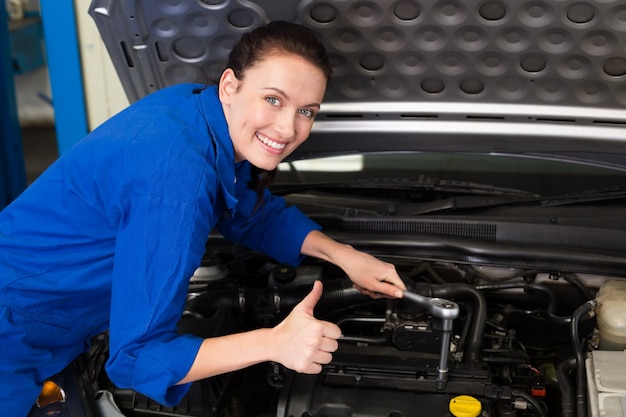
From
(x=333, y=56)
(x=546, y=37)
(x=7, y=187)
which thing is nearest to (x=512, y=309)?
(x=546, y=37)

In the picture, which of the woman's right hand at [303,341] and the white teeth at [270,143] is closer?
the woman's right hand at [303,341]

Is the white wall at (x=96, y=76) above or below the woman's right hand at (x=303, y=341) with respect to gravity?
above

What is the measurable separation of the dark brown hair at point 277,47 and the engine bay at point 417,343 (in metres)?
0.51

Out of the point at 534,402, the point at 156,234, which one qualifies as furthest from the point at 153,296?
the point at 534,402

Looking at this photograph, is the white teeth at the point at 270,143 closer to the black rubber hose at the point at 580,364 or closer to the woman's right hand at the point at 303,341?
the woman's right hand at the point at 303,341

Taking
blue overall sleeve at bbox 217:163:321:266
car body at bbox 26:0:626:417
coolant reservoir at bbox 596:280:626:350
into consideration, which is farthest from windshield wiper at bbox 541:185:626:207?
blue overall sleeve at bbox 217:163:321:266

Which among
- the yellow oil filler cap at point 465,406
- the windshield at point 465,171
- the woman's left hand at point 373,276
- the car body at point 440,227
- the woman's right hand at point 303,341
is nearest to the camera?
the woman's right hand at point 303,341

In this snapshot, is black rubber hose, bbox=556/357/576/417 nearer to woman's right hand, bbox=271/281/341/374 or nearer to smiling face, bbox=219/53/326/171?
woman's right hand, bbox=271/281/341/374

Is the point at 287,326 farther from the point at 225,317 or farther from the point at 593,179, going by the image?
the point at 593,179

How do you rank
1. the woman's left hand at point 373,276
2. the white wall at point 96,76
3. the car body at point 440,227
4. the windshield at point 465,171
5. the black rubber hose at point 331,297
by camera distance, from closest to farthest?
the car body at point 440,227 → the woman's left hand at point 373,276 → the black rubber hose at point 331,297 → the windshield at point 465,171 → the white wall at point 96,76

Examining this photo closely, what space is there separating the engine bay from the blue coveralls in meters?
0.15

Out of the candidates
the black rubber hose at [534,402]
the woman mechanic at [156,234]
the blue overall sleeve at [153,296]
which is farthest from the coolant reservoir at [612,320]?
the blue overall sleeve at [153,296]

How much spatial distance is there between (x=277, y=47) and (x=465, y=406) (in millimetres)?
748

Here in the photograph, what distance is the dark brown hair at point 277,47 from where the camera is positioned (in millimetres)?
1229
